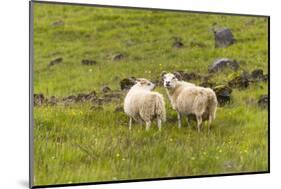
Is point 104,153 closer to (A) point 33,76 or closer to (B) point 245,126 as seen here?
(A) point 33,76

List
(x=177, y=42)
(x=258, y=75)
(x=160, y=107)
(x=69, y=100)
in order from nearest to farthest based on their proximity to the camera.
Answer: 1. (x=69, y=100)
2. (x=160, y=107)
3. (x=177, y=42)
4. (x=258, y=75)

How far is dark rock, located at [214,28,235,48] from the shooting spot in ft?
16.1

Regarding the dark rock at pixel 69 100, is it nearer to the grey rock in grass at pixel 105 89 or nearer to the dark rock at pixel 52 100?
the dark rock at pixel 52 100

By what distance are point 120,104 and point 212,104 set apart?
0.78 metres

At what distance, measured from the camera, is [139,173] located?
4566 mm

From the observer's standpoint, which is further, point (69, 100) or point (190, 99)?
point (190, 99)

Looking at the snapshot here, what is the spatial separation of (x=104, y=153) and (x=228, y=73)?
1264 mm

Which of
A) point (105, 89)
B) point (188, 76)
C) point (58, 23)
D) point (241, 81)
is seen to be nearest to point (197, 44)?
point (188, 76)

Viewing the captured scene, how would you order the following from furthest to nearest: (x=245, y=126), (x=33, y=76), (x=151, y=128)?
1. (x=245, y=126)
2. (x=151, y=128)
3. (x=33, y=76)

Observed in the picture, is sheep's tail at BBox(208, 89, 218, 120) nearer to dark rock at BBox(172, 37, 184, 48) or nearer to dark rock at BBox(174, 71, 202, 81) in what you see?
dark rock at BBox(174, 71, 202, 81)

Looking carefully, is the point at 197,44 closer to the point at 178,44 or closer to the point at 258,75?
the point at 178,44

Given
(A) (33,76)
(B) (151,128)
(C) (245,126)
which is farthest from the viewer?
(C) (245,126)

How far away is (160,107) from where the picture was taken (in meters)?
4.67

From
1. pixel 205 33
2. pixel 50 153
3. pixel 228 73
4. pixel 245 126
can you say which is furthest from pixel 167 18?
pixel 50 153
